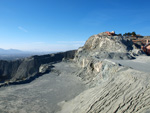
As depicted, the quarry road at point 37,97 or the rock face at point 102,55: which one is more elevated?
the rock face at point 102,55

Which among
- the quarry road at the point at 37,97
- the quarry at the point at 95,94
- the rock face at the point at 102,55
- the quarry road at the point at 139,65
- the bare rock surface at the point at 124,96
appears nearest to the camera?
the bare rock surface at the point at 124,96

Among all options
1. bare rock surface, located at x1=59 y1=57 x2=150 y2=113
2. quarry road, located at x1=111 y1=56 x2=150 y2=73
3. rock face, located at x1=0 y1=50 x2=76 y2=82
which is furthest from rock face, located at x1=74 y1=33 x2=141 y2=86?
rock face, located at x1=0 y1=50 x2=76 y2=82

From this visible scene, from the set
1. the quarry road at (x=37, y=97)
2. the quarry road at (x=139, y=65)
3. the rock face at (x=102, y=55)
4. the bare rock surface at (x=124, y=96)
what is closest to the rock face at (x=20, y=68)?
the rock face at (x=102, y=55)

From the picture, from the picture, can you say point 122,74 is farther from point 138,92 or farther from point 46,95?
point 46,95

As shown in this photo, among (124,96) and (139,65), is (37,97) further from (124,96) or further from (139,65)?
(139,65)

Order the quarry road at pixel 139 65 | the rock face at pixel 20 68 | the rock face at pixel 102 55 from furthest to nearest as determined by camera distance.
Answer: the rock face at pixel 20 68, the rock face at pixel 102 55, the quarry road at pixel 139 65

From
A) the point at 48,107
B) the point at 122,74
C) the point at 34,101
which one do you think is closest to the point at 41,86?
the point at 34,101

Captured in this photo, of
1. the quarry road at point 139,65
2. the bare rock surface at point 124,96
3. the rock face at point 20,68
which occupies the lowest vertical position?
the rock face at point 20,68

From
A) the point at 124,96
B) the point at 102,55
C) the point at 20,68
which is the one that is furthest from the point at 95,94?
the point at 20,68

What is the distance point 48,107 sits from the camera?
9.91 meters

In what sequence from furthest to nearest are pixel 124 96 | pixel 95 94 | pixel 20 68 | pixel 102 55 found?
1. pixel 20 68
2. pixel 102 55
3. pixel 95 94
4. pixel 124 96

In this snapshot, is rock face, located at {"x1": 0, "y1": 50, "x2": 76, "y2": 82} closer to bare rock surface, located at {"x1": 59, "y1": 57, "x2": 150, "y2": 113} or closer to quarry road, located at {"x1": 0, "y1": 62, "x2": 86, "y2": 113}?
quarry road, located at {"x1": 0, "y1": 62, "x2": 86, "y2": 113}

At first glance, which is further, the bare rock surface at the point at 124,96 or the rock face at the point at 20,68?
the rock face at the point at 20,68

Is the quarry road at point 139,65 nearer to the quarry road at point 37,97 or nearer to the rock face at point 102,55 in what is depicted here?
the rock face at point 102,55
